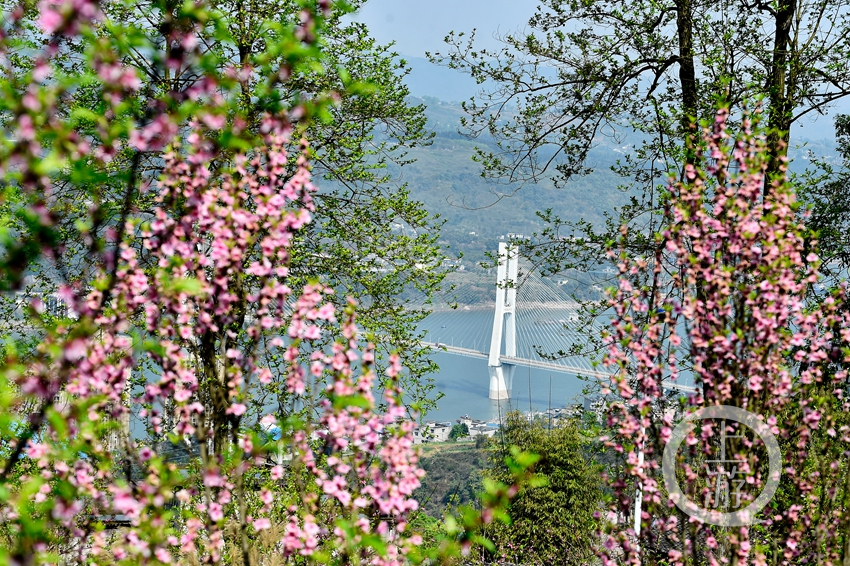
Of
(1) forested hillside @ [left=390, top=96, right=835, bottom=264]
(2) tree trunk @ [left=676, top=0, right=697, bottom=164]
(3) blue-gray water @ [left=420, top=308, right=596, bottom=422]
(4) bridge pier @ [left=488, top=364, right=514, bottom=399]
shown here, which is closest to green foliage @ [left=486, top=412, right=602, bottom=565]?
(2) tree trunk @ [left=676, top=0, right=697, bottom=164]

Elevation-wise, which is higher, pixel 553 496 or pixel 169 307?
pixel 169 307

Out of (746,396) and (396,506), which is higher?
(746,396)

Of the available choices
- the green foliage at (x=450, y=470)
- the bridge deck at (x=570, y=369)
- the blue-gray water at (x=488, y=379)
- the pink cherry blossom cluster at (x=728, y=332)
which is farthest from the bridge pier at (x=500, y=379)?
the pink cherry blossom cluster at (x=728, y=332)

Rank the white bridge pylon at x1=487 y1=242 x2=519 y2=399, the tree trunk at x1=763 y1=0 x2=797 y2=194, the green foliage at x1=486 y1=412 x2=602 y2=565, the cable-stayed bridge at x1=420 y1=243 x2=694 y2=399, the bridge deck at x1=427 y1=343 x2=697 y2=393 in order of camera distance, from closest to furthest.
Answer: the bridge deck at x1=427 y1=343 x2=697 y2=393
the tree trunk at x1=763 y1=0 x2=797 y2=194
the green foliage at x1=486 y1=412 x2=602 y2=565
the cable-stayed bridge at x1=420 y1=243 x2=694 y2=399
the white bridge pylon at x1=487 y1=242 x2=519 y2=399

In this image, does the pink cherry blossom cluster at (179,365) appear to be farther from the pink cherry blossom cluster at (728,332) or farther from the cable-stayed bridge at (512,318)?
the cable-stayed bridge at (512,318)

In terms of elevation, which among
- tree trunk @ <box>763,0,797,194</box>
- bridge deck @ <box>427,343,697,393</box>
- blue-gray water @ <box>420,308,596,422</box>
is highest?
tree trunk @ <box>763,0,797,194</box>

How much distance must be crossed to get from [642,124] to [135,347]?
441 centimetres

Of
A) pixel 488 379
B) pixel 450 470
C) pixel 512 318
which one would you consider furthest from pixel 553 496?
pixel 488 379

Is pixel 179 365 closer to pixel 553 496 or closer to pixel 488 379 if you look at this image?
pixel 553 496

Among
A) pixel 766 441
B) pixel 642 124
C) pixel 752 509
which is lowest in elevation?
pixel 752 509

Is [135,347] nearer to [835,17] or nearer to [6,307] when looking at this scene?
[6,307]

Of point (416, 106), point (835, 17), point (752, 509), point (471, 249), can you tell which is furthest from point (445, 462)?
point (471, 249)

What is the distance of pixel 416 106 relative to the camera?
659cm

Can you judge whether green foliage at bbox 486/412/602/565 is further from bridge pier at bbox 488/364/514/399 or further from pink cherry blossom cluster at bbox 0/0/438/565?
bridge pier at bbox 488/364/514/399
